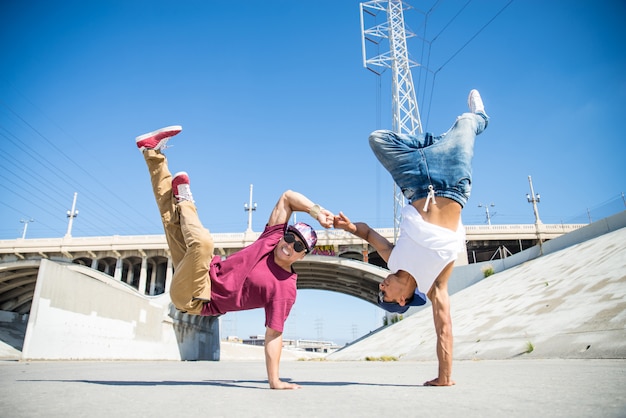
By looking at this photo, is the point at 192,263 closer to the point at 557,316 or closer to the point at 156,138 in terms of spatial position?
the point at 156,138

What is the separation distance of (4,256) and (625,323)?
43.2 meters

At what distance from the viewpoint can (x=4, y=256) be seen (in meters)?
33.4

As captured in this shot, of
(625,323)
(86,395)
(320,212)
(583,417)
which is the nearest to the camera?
(583,417)

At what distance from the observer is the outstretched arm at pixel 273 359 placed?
2.98 m

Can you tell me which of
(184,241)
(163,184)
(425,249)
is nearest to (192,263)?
(184,241)

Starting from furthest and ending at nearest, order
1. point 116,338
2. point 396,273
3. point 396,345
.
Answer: point 116,338
point 396,345
point 396,273

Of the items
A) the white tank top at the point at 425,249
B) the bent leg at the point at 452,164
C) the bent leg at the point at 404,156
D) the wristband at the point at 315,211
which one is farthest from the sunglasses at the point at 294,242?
the bent leg at the point at 452,164

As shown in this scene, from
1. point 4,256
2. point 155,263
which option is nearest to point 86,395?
point 155,263

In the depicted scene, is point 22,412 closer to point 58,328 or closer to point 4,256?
point 58,328

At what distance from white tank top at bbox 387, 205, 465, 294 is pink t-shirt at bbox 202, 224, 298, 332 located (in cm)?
108

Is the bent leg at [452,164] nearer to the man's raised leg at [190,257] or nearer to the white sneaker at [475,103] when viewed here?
the white sneaker at [475,103]

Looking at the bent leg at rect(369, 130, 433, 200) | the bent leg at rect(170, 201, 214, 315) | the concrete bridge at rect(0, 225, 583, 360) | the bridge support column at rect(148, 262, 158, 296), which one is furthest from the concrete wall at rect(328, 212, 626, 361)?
the bridge support column at rect(148, 262, 158, 296)

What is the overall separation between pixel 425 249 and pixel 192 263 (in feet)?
6.51

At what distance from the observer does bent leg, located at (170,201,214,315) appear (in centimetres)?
303
